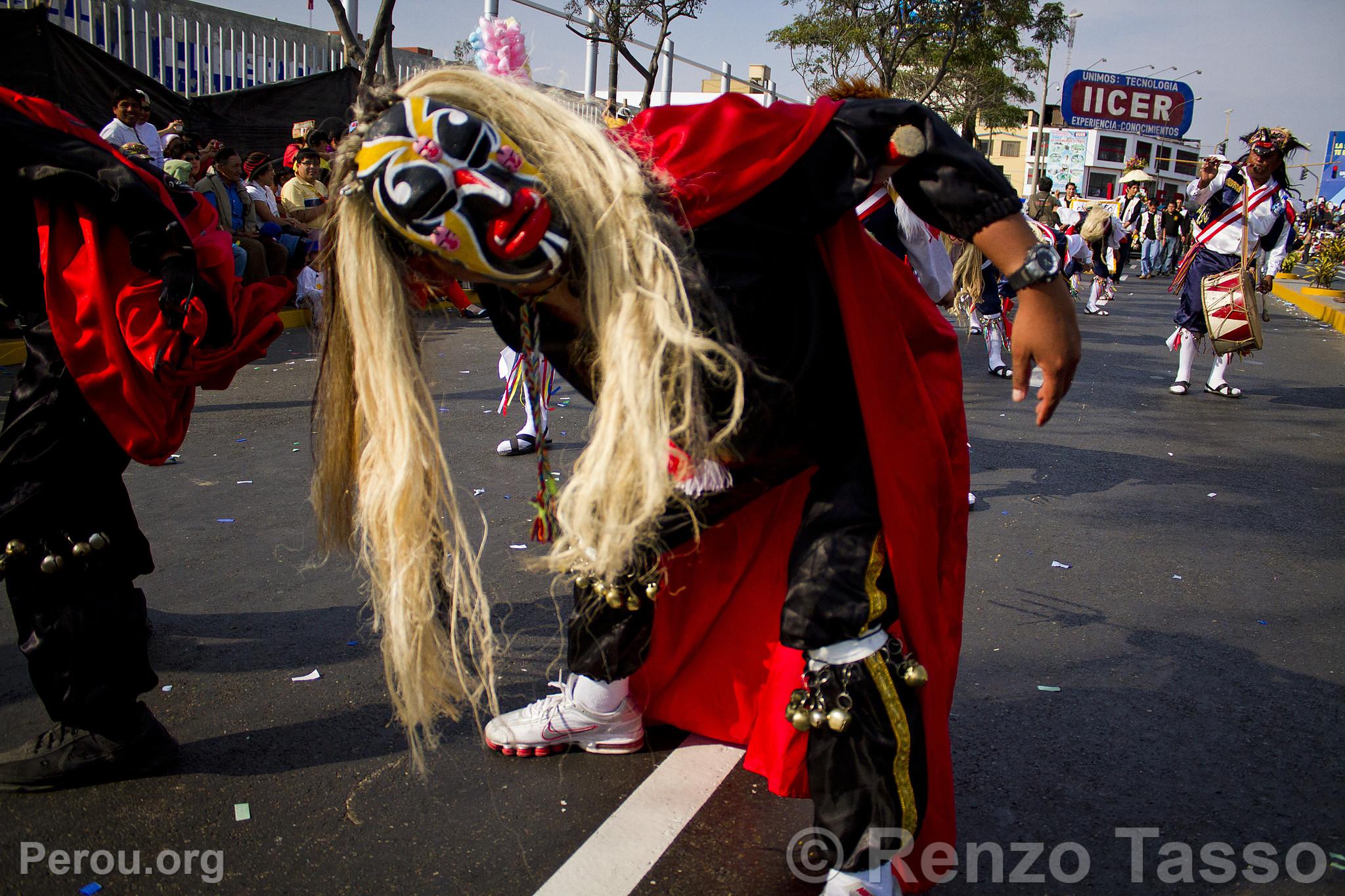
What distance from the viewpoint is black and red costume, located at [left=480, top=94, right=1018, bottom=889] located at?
1.58m

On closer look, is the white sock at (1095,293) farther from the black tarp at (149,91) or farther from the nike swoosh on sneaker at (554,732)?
the nike swoosh on sneaker at (554,732)

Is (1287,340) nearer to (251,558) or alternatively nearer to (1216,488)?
(1216,488)

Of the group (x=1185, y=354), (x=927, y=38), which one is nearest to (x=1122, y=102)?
(x=927, y=38)

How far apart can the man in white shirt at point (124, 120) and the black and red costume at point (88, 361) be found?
6.88m

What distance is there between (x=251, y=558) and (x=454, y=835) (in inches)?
79.9

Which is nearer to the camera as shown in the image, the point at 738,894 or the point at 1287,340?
the point at 738,894

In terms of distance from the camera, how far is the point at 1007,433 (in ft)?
20.2

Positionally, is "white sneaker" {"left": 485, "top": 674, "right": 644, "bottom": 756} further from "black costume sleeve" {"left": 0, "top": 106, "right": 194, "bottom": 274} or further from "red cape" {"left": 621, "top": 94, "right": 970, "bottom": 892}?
"black costume sleeve" {"left": 0, "top": 106, "right": 194, "bottom": 274}

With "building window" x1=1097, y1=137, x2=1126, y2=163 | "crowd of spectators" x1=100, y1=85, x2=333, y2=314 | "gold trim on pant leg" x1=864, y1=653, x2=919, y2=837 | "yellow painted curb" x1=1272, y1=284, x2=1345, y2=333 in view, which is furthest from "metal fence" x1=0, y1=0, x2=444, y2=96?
"building window" x1=1097, y1=137, x2=1126, y2=163

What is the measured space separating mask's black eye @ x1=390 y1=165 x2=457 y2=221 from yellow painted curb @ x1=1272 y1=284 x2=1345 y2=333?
14764mm

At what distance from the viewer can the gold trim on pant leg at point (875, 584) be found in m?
1.70

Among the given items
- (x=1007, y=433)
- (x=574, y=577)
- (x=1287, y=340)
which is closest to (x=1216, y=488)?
(x=1007, y=433)

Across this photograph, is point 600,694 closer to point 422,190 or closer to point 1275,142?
point 422,190

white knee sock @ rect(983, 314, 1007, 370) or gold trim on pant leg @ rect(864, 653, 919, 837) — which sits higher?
white knee sock @ rect(983, 314, 1007, 370)
